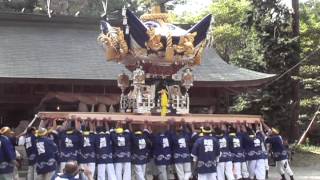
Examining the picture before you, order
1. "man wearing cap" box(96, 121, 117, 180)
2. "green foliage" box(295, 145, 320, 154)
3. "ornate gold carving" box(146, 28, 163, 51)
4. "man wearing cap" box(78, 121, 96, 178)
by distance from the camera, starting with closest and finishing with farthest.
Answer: "man wearing cap" box(78, 121, 96, 178) → "man wearing cap" box(96, 121, 117, 180) → "ornate gold carving" box(146, 28, 163, 51) → "green foliage" box(295, 145, 320, 154)

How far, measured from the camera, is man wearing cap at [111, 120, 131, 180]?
11.9 m

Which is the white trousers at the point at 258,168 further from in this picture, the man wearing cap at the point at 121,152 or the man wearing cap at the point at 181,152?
the man wearing cap at the point at 121,152

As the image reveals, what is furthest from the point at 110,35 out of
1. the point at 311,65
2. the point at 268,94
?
the point at 311,65

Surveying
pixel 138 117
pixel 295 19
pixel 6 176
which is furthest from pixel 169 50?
pixel 295 19

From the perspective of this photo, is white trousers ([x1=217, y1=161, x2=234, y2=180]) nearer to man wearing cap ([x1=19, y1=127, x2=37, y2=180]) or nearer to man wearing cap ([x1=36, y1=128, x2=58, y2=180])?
man wearing cap ([x1=36, y1=128, x2=58, y2=180])

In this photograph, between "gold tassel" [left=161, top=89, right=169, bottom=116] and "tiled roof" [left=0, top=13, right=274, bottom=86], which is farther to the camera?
"tiled roof" [left=0, top=13, right=274, bottom=86]

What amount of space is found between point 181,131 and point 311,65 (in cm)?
1317

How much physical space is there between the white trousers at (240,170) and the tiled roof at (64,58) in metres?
4.73

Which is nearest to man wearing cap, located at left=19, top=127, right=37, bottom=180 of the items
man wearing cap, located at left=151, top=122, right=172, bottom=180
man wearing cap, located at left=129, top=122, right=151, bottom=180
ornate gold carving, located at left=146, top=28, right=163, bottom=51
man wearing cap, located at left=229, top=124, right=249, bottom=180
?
man wearing cap, located at left=129, top=122, right=151, bottom=180

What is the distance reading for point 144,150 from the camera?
1227cm

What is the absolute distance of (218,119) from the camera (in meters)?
13.1

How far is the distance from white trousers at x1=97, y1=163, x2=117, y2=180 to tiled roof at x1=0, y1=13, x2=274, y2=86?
510 centimetres

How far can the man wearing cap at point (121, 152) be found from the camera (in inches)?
467

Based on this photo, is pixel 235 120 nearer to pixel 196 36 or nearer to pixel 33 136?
pixel 196 36
